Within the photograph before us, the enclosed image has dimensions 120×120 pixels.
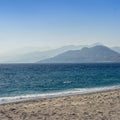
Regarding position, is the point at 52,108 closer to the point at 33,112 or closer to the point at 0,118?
the point at 33,112

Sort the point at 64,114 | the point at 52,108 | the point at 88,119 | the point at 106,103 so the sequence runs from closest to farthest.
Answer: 1. the point at 88,119
2. the point at 64,114
3. the point at 52,108
4. the point at 106,103

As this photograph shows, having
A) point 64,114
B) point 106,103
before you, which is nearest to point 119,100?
point 106,103

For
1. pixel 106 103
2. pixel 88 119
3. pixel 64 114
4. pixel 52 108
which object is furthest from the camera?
pixel 106 103

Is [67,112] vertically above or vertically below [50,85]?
above

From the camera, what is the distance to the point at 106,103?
2097 cm

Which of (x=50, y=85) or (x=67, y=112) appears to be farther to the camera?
(x=50, y=85)

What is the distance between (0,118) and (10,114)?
3.62 ft

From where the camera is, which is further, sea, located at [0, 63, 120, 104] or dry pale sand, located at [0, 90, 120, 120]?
sea, located at [0, 63, 120, 104]

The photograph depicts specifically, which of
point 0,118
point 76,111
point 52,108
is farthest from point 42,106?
point 0,118

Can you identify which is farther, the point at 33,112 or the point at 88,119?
the point at 33,112

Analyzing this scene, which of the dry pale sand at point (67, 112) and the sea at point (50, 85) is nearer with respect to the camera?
the dry pale sand at point (67, 112)

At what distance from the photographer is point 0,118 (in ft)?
53.8

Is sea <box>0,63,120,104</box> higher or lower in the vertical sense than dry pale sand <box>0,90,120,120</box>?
lower

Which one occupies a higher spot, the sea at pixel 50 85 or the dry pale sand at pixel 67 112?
the dry pale sand at pixel 67 112
